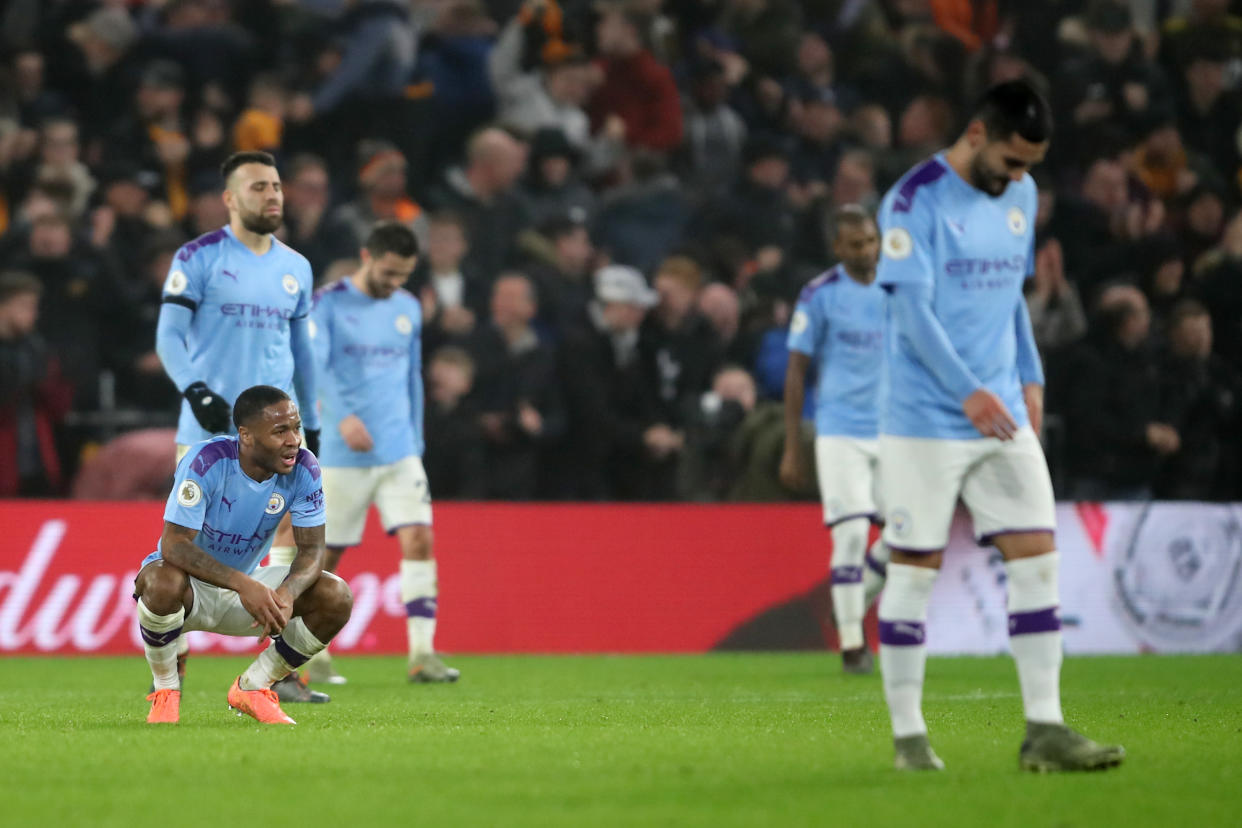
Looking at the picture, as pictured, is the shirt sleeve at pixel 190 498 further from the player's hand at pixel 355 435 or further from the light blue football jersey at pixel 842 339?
the light blue football jersey at pixel 842 339

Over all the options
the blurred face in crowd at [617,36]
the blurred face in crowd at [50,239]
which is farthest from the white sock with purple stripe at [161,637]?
the blurred face in crowd at [617,36]

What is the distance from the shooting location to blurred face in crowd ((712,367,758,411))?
14242 millimetres

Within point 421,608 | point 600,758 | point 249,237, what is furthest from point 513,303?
point 600,758

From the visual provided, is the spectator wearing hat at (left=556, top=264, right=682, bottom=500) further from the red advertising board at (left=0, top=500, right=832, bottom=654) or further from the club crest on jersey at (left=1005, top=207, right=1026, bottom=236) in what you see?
the club crest on jersey at (left=1005, top=207, right=1026, bottom=236)

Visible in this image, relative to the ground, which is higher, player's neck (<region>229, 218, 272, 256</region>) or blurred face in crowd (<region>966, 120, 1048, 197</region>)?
blurred face in crowd (<region>966, 120, 1048, 197</region>)

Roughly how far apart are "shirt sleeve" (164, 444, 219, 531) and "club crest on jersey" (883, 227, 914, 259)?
3.11 meters

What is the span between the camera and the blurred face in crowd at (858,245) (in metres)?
11.4

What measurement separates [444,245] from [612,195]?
2.14 m

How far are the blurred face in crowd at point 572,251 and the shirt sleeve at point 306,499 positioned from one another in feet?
26.1

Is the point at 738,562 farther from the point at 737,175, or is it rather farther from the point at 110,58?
the point at 110,58

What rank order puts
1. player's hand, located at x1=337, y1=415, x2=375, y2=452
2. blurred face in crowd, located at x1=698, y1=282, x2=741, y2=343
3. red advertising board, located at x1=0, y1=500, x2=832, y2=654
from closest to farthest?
1. player's hand, located at x1=337, y1=415, x2=375, y2=452
2. red advertising board, located at x1=0, y1=500, x2=832, y2=654
3. blurred face in crowd, located at x1=698, y1=282, x2=741, y2=343

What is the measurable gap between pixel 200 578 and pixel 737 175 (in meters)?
11.0

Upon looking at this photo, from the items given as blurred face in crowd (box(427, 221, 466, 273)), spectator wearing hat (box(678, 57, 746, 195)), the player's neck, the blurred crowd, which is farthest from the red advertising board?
spectator wearing hat (box(678, 57, 746, 195))

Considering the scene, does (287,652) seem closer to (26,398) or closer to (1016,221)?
(1016,221)
